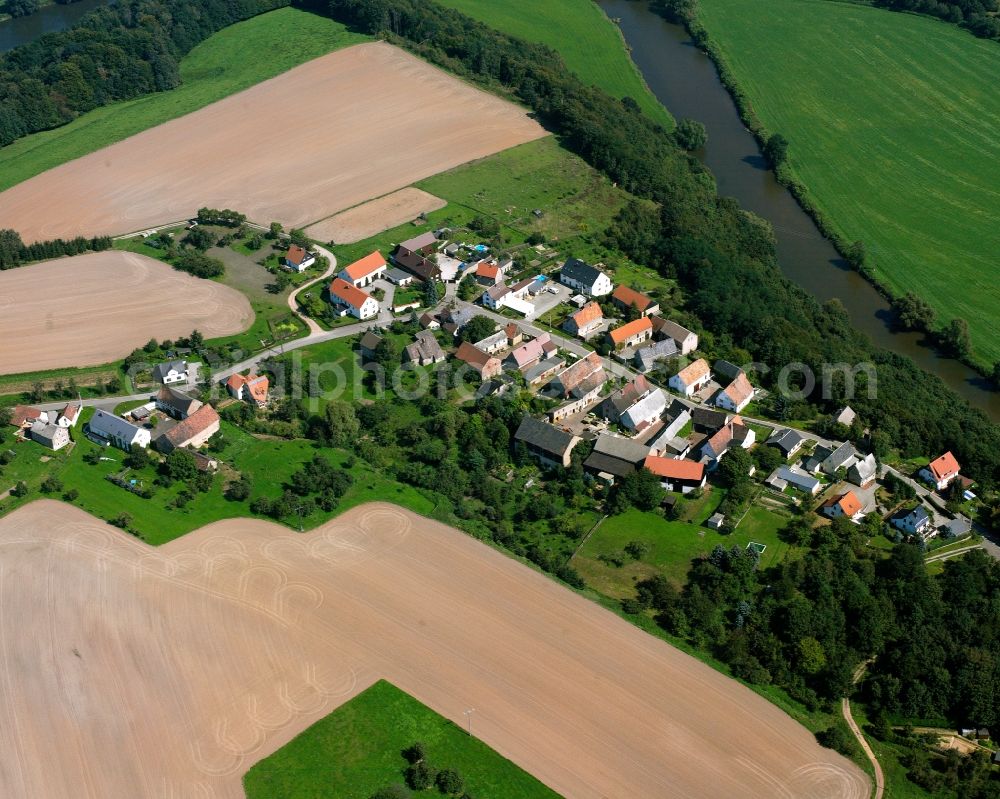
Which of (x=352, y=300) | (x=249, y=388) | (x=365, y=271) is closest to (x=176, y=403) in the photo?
(x=249, y=388)

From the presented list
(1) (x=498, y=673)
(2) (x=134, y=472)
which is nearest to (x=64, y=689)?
(2) (x=134, y=472)

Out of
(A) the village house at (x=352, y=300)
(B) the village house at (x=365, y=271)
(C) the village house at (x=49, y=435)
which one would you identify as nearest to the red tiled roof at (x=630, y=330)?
(A) the village house at (x=352, y=300)

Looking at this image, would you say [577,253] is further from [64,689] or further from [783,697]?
[64,689]

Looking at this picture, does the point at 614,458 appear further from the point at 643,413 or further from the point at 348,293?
A: the point at 348,293

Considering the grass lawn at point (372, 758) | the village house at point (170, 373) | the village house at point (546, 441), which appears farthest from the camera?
the village house at point (170, 373)

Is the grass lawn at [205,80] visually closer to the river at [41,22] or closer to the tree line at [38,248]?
the tree line at [38,248]
